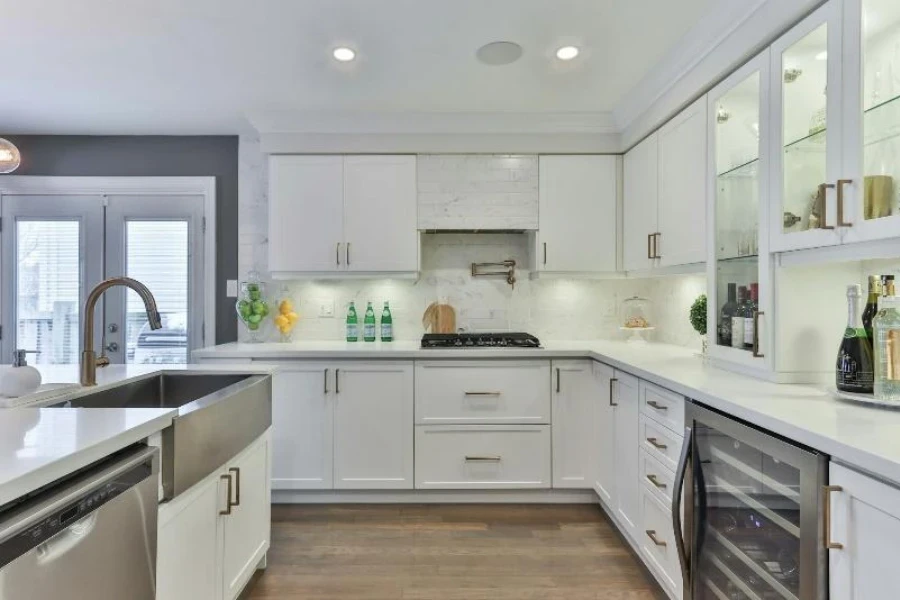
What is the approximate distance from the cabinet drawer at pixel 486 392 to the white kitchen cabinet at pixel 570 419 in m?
0.07

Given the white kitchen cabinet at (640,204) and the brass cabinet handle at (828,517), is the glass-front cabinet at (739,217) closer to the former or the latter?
the white kitchen cabinet at (640,204)

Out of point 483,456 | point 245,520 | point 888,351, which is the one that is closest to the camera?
point 888,351

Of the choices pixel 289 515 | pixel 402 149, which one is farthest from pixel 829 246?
pixel 289 515

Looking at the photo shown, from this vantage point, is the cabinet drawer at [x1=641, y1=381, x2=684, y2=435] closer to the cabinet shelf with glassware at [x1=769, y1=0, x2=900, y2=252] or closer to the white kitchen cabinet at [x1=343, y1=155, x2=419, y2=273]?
the cabinet shelf with glassware at [x1=769, y1=0, x2=900, y2=252]

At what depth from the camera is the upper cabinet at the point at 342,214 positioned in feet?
11.0

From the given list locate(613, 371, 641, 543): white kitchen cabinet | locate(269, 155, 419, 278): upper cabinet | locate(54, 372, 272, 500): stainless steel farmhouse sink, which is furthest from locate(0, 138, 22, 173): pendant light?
locate(613, 371, 641, 543): white kitchen cabinet

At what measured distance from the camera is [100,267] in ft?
12.0

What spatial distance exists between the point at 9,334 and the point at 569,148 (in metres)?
4.10

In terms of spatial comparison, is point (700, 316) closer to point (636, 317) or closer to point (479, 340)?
point (636, 317)

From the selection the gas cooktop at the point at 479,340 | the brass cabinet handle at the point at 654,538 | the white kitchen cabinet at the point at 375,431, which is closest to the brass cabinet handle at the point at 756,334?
the brass cabinet handle at the point at 654,538

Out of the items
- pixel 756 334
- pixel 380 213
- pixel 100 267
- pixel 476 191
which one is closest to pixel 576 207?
pixel 476 191

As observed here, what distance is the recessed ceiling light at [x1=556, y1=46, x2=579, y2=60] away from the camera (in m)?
2.39

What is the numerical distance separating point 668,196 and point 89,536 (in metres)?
2.69

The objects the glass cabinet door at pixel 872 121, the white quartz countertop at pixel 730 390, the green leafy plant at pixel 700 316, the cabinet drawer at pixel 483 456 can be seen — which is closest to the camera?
the white quartz countertop at pixel 730 390
